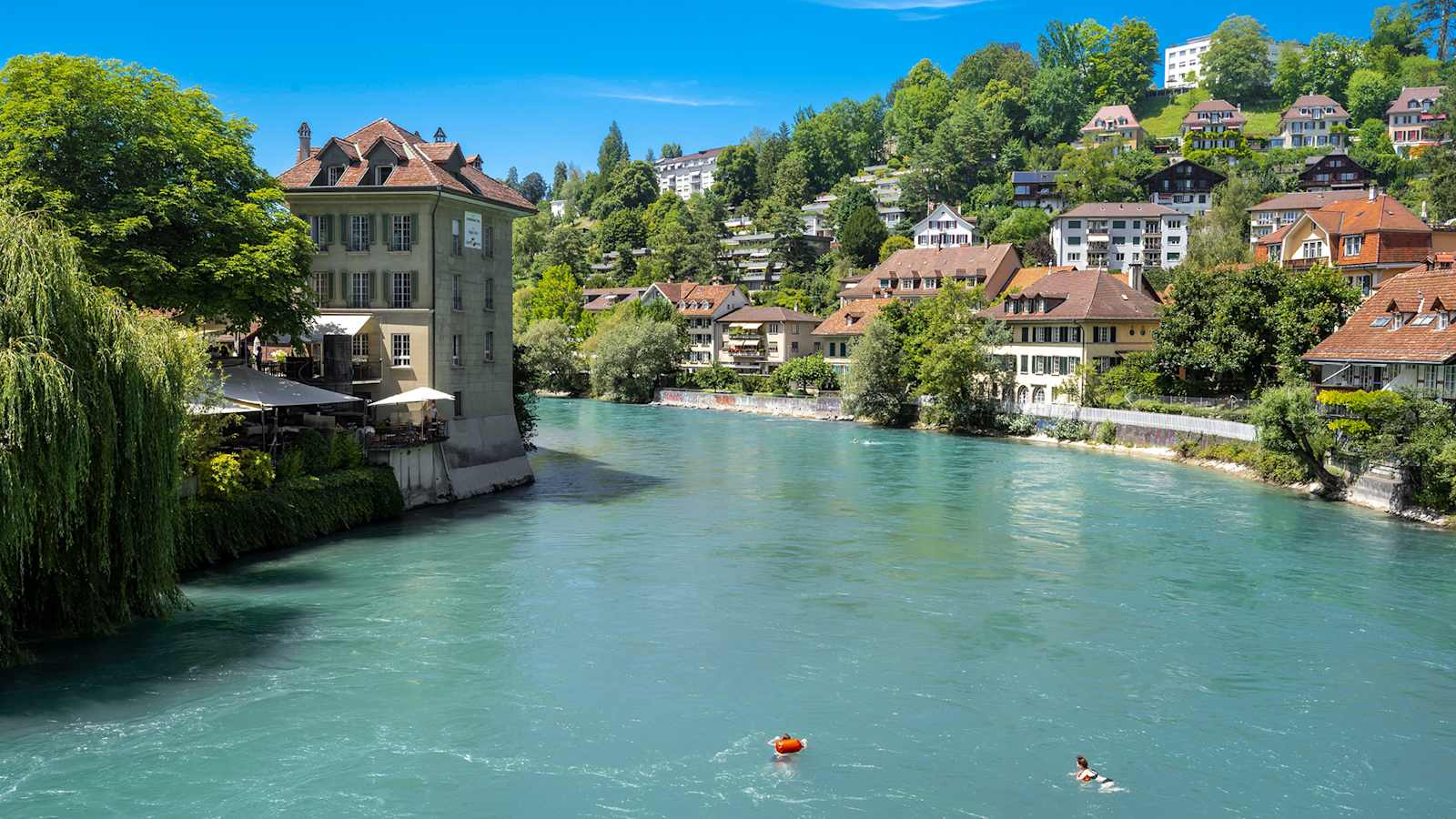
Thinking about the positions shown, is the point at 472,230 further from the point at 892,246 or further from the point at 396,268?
the point at 892,246

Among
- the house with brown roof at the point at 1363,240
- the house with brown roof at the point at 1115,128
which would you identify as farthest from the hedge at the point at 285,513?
the house with brown roof at the point at 1115,128

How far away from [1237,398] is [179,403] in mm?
50022

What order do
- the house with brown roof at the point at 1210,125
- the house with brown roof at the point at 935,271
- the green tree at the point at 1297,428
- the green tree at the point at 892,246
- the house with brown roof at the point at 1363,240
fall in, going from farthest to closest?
the house with brown roof at the point at 1210,125
the green tree at the point at 892,246
the house with brown roof at the point at 935,271
the house with brown roof at the point at 1363,240
the green tree at the point at 1297,428

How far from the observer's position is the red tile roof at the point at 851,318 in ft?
290

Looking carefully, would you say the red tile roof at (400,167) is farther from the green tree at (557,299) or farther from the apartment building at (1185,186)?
the apartment building at (1185,186)

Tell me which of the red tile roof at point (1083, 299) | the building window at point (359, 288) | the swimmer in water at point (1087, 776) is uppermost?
the red tile roof at point (1083, 299)

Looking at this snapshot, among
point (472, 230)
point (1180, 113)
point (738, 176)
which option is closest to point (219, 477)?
point (472, 230)

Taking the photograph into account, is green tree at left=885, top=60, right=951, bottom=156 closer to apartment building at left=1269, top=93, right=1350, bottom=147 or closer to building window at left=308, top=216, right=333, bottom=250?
apartment building at left=1269, top=93, right=1350, bottom=147

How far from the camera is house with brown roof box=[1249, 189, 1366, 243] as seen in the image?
100700mm

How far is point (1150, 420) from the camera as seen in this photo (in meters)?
57.3

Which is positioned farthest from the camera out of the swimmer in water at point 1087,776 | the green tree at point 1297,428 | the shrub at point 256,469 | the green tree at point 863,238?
the green tree at point 863,238

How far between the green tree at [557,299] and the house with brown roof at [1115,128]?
72469 millimetres

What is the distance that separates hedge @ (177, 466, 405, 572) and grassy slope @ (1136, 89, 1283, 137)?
152742 millimetres

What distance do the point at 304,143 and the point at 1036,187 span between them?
10687 centimetres
